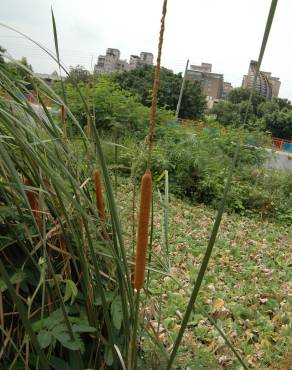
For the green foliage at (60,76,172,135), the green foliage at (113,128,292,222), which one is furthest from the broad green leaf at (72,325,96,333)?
the green foliage at (60,76,172,135)

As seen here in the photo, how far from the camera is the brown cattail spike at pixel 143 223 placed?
562mm

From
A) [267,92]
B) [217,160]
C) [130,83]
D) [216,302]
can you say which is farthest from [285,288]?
[130,83]

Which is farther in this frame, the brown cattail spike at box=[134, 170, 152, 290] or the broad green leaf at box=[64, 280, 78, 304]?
the broad green leaf at box=[64, 280, 78, 304]

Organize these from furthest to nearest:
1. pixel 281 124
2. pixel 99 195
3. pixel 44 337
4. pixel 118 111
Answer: pixel 281 124 < pixel 118 111 < pixel 99 195 < pixel 44 337

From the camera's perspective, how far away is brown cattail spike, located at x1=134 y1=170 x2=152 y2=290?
0.56 m

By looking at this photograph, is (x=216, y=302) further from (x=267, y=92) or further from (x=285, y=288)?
(x=267, y=92)

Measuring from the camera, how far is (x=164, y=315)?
2.45 meters

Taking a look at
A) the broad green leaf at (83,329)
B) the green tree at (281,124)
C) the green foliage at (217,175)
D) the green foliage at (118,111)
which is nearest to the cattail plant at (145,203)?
the broad green leaf at (83,329)

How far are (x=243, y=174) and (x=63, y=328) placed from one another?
6.57 meters

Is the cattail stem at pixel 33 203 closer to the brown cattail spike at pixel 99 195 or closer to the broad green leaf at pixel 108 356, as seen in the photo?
the brown cattail spike at pixel 99 195

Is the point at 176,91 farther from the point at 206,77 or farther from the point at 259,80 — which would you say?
the point at 259,80

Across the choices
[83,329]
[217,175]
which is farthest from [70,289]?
[217,175]

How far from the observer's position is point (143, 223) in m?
0.57

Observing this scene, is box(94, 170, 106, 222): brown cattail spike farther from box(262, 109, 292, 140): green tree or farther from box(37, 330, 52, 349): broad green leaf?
box(262, 109, 292, 140): green tree
